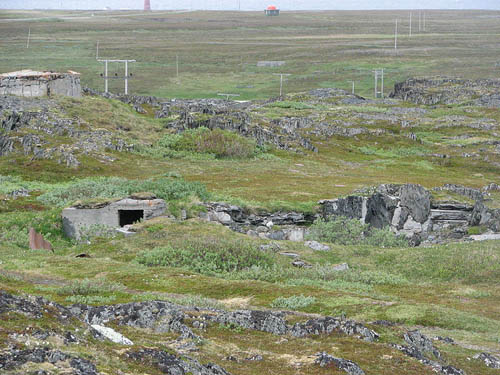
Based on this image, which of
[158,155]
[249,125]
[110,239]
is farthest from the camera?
[249,125]

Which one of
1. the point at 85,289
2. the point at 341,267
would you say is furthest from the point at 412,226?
the point at 85,289

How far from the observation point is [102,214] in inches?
1683

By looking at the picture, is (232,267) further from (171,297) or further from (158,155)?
(158,155)

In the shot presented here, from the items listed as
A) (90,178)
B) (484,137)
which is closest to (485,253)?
(90,178)

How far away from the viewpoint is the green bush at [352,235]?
1673 inches

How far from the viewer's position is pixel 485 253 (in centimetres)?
3503

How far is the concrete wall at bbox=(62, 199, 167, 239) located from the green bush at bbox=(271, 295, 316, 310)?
56.9ft

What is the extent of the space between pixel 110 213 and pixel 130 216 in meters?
1.49

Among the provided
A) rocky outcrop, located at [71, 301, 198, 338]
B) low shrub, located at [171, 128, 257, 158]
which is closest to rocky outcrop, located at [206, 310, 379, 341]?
rocky outcrop, located at [71, 301, 198, 338]

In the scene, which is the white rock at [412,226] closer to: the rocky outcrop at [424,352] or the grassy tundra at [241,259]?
the grassy tundra at [241,259]

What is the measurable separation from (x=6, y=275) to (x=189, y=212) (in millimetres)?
18054

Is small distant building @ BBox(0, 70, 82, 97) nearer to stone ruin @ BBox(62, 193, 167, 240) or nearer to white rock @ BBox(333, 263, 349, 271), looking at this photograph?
stone ruin @ BBox(62, 193, 167, 240)

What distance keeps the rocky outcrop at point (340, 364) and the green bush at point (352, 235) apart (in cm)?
2551

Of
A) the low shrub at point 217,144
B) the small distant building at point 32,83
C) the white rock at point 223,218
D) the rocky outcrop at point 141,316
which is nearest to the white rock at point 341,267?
the white rock at point 223,218
